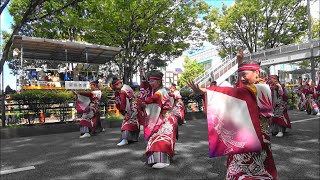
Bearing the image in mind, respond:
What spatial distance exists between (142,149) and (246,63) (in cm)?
400

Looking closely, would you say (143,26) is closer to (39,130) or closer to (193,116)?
(193,116)

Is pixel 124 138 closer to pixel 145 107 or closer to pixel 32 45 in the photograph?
pixel 145 107

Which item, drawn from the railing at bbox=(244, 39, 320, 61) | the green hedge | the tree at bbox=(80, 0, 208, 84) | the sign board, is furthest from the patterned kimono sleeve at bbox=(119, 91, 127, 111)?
the railing at bbox=(244, 39, 320, 61)

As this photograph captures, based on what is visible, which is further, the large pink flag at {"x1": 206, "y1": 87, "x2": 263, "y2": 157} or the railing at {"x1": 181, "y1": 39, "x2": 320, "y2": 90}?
the railing at {"x1": 181, "y1": 39, "x2": 320, "y2": 90}

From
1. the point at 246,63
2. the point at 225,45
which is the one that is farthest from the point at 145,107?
the point at 225,45

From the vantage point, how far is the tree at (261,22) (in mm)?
21938

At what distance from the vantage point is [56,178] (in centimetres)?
418

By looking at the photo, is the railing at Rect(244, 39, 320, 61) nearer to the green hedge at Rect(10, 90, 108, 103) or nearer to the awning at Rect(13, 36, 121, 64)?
the awning at Rect(13, 36, 121, 64)

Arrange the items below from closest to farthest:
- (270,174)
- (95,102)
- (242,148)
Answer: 1. (242,148)
2. (270,174)
3. (95,102)

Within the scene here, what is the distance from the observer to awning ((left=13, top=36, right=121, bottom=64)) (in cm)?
1166

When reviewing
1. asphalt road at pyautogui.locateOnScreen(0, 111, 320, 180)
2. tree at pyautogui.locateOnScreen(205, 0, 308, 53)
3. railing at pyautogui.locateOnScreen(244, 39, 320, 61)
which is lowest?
asphalt road at pyautogui.locateOnScreen(0, 111, 320, 180)

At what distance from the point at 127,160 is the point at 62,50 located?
32.1 ft

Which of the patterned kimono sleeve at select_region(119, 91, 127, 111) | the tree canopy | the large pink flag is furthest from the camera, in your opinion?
the tree canopy

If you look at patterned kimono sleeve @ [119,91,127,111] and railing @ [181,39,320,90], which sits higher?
railing @ [181,39,320,90]
